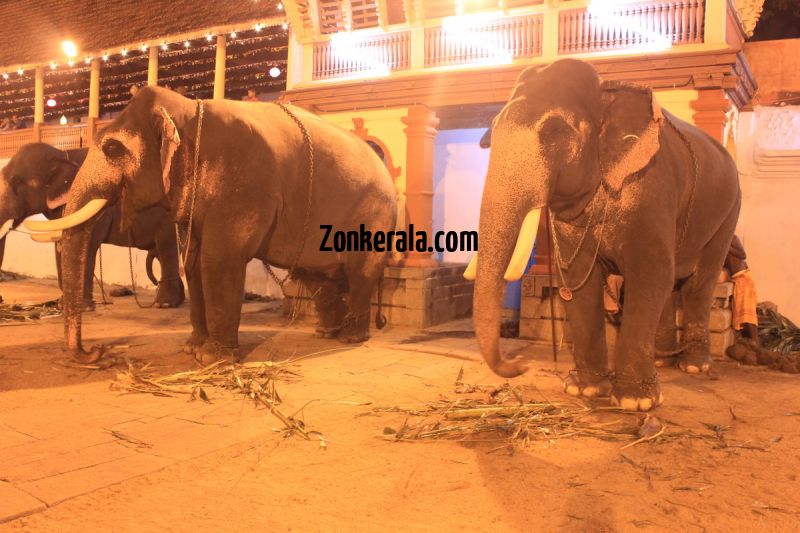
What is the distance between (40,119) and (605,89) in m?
18.1

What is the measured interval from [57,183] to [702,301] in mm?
7538

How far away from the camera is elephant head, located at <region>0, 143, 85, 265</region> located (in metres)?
8.21

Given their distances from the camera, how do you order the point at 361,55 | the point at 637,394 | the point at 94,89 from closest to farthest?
the point at 637,394 → the point at 361,55 → the point at 94,89

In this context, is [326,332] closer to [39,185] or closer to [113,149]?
[113,149]

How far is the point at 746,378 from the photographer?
19.5ft

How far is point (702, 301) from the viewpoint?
612 centimetres

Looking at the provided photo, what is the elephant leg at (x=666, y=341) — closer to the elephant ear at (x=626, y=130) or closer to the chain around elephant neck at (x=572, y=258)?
the chain around elephant neck at (x=572, y=258)

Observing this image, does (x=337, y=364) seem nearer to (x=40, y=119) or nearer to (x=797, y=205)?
(x=797, y=205)

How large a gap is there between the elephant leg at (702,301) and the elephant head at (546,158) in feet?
7.22

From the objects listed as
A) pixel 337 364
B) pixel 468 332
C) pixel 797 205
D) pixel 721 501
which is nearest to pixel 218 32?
pixel 468 332

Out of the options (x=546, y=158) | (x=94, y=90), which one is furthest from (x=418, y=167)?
(x=94, y=90)

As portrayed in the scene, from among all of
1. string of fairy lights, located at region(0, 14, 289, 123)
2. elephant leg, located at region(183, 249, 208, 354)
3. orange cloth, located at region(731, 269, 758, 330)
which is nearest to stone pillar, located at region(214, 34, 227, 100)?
string of fairy lights, located at region(0, 14, 289, 123)

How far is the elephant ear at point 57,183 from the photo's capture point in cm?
838

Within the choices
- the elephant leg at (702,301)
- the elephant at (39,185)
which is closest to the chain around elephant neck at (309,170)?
the elephant at (39,185)
